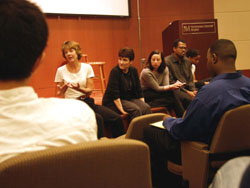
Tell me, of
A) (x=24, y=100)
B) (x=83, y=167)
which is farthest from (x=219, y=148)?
(x=24, y=100)

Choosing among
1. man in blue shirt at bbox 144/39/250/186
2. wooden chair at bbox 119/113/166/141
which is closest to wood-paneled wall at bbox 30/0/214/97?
wooden chair at bbox 119/113/166/141

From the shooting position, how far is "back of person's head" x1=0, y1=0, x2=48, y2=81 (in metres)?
0.74

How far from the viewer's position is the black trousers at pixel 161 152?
2045 millimetres

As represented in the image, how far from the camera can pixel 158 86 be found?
3.80 metres

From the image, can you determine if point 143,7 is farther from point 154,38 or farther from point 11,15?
point 11,15

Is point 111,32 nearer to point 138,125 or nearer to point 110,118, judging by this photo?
point 110,118

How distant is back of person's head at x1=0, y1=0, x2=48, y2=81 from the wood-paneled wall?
15.8ft

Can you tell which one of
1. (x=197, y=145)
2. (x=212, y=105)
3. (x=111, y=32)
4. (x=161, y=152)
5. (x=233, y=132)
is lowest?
(x=161, y=152)

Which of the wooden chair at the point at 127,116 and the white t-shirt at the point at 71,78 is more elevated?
the white t-shirt at the point at 71,78

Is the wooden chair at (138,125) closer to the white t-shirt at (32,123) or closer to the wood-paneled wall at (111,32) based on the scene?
the white t-shirt at (32,123)

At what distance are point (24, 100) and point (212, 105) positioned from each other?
130 cm

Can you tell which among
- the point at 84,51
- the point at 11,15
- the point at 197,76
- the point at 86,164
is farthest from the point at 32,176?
the point at 84,51

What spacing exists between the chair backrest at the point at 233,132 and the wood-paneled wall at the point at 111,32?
4409 mm

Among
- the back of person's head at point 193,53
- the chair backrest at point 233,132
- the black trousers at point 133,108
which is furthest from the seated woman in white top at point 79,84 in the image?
the back of person's head at point 193,53
